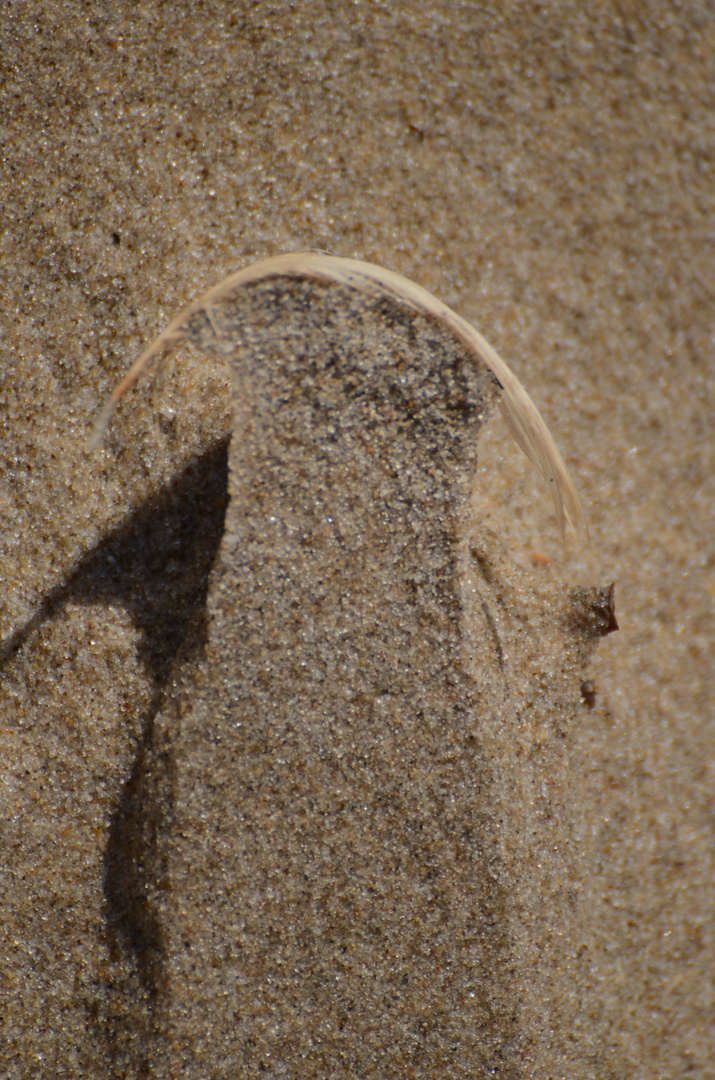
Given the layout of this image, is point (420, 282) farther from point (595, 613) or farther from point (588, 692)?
point (588, 692)

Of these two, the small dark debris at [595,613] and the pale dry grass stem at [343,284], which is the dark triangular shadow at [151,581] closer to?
the pale dry grass stem at [343,284]

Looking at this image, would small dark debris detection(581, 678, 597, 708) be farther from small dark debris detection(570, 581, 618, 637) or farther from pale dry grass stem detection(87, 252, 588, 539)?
pale dry grass stem detection(87, 252, 588, 539)

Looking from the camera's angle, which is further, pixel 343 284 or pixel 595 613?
pixel 595 613

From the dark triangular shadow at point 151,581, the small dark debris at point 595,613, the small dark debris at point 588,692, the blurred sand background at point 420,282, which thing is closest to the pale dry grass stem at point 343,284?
the blurred sand background at point 420,282

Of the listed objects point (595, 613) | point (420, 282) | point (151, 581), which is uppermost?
point (420, 282)

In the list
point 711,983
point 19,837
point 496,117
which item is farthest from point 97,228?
point 711,983

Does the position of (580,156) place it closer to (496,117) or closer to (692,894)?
(496,117)

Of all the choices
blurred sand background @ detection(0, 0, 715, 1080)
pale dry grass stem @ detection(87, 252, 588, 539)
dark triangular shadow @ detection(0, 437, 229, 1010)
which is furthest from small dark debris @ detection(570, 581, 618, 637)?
dark triangular shadow @ detection(0, 437, 229, 1010)

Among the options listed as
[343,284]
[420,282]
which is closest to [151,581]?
[343,284]
